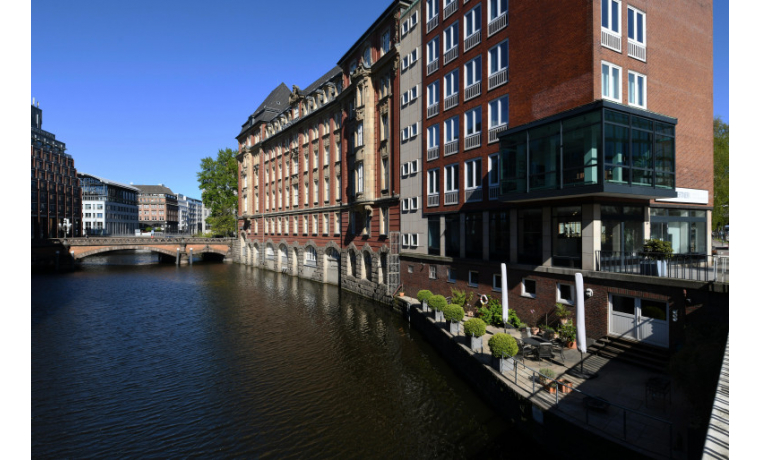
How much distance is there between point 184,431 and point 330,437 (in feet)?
17.4

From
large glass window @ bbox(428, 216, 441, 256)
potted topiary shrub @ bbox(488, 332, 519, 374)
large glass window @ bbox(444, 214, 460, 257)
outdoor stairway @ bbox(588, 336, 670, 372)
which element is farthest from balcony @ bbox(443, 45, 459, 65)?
potted topiary shrub @ bbox(488, 332, 519, 374)

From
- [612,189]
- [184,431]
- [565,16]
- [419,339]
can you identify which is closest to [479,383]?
[419,339]

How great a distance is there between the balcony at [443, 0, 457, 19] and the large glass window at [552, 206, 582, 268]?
1650 centimetres

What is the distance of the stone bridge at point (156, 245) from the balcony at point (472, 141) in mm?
58755

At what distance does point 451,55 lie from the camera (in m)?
26.8

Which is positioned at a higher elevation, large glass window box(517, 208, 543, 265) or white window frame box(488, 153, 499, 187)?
white window frame box(488, 153, 499, 187)

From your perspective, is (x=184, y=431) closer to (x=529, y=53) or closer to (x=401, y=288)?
(x=401, y=288)

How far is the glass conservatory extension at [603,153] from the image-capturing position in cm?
1553

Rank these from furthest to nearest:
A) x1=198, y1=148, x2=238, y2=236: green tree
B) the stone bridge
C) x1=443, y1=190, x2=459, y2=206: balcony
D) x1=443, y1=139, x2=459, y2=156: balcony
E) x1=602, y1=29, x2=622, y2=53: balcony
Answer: x1=198, y1=148, x2=238, y2=236: green tree, the stone bridge, x1=443, y1=190, x2=459, y2=206: balcony, x1=443, y1=139, x2=459, y2=156: balcony, x1=602, y1=29, x2=622, y2=53: balcony

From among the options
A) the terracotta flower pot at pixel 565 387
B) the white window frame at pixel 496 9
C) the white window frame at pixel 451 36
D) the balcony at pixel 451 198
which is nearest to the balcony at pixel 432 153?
the balcony at pixel 451 198

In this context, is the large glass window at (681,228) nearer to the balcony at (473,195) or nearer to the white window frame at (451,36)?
the balcony at (473,195)

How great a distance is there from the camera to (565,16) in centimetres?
1819

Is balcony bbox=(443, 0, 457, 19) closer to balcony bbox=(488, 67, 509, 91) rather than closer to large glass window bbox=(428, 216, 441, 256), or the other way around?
balcony bbox=(488, 67, 509, 91)

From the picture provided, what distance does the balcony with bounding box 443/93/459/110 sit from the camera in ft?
86.1
